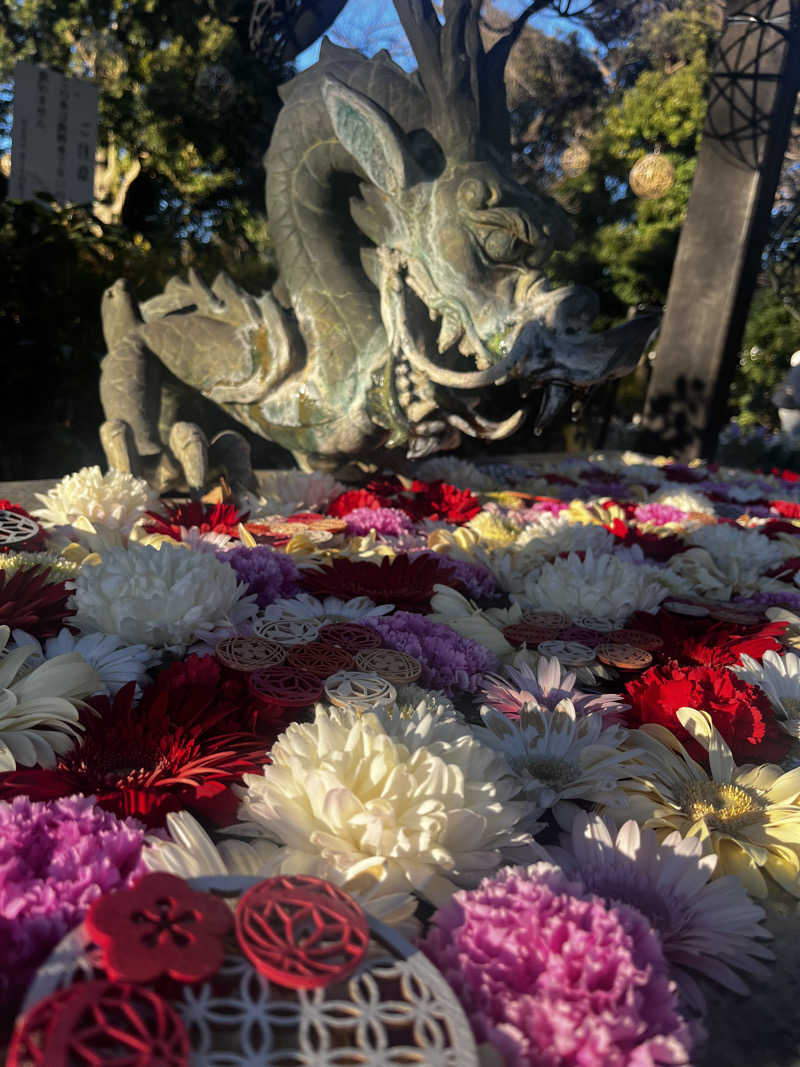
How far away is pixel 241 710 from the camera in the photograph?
1009mm

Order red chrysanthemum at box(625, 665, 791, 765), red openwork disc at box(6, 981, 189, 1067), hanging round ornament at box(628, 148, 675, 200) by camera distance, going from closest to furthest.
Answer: red openwork disc at box(6, 981, 189, 1067) < red chrysanthemum at box(625, 665, 791, 765) < hanging round ornament at box(628, 148, 675, 200)

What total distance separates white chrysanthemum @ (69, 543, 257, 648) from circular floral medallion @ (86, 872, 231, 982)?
62cm

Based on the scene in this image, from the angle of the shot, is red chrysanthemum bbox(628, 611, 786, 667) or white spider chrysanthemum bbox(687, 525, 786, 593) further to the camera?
white spider chrysanthemum bbox(687, 525, 786, 593)

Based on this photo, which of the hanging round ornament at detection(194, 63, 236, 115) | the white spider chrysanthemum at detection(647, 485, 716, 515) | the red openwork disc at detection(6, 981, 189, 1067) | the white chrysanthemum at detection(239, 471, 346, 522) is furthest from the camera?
the hanging round ornament at detection(194, 63, 236, 115)

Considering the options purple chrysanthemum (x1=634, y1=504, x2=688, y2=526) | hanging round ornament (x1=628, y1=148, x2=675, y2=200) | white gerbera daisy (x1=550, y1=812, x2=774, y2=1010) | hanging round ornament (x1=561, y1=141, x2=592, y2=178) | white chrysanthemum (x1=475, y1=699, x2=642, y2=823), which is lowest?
white gerbera daisy (x1=550, y1=812, x2=774, y2=1010)

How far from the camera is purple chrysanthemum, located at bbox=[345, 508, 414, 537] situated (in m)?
2.09

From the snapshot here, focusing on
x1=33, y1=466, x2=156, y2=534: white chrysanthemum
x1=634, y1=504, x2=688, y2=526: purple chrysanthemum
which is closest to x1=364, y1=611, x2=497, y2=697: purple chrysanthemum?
x1=33, y1=466, x2=156, y2=534: white chrysanthemum

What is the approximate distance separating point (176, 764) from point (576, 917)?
1.59 feet

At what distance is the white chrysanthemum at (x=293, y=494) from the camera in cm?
224

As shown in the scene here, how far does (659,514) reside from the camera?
2.60 metres

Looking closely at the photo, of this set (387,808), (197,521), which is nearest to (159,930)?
(387,808)

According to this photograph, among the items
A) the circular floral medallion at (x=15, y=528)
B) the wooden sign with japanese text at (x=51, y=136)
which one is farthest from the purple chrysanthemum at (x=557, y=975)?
the wooden sign with japanese text at (x=51, y=136)

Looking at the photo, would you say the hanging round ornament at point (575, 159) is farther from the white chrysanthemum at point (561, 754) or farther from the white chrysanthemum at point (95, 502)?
the white chrysanthemum at point (561, 754)

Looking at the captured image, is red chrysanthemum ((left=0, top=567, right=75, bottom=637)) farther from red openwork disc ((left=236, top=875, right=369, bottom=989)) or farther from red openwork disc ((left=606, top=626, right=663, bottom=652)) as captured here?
red openwork disc ((left=606, top=626, right=663, bottom=652))
